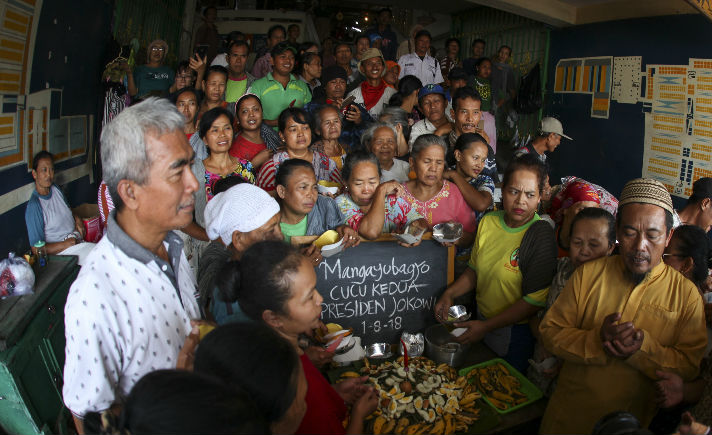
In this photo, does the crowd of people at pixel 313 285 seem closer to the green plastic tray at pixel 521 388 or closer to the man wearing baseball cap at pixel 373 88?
the green plastic tray at pixel 521 388

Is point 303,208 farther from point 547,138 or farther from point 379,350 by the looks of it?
point 547,138

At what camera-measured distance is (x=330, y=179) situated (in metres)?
3.80

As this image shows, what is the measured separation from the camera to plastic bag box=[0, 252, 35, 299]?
2.43 m

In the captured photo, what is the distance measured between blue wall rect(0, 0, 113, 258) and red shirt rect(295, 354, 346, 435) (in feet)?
10.7

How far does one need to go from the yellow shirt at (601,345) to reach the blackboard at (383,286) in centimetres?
79

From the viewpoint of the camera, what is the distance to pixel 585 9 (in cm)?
726

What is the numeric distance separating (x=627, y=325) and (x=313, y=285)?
1.27 meters

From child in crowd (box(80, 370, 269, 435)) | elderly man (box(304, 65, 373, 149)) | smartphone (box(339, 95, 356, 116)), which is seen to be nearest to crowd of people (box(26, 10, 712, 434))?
child in crowd (box(80, 370, 269, 435))

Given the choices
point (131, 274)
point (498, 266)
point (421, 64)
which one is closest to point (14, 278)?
point (131, 274)

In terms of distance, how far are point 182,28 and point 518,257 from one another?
8814 mm

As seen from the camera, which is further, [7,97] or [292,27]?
[292,27]

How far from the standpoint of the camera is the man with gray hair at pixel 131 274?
52.3 inches

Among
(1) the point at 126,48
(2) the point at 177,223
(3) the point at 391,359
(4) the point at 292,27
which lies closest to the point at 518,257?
(3) the point at 391,359

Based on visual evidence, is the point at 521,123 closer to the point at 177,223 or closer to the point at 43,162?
the point at 43,162
